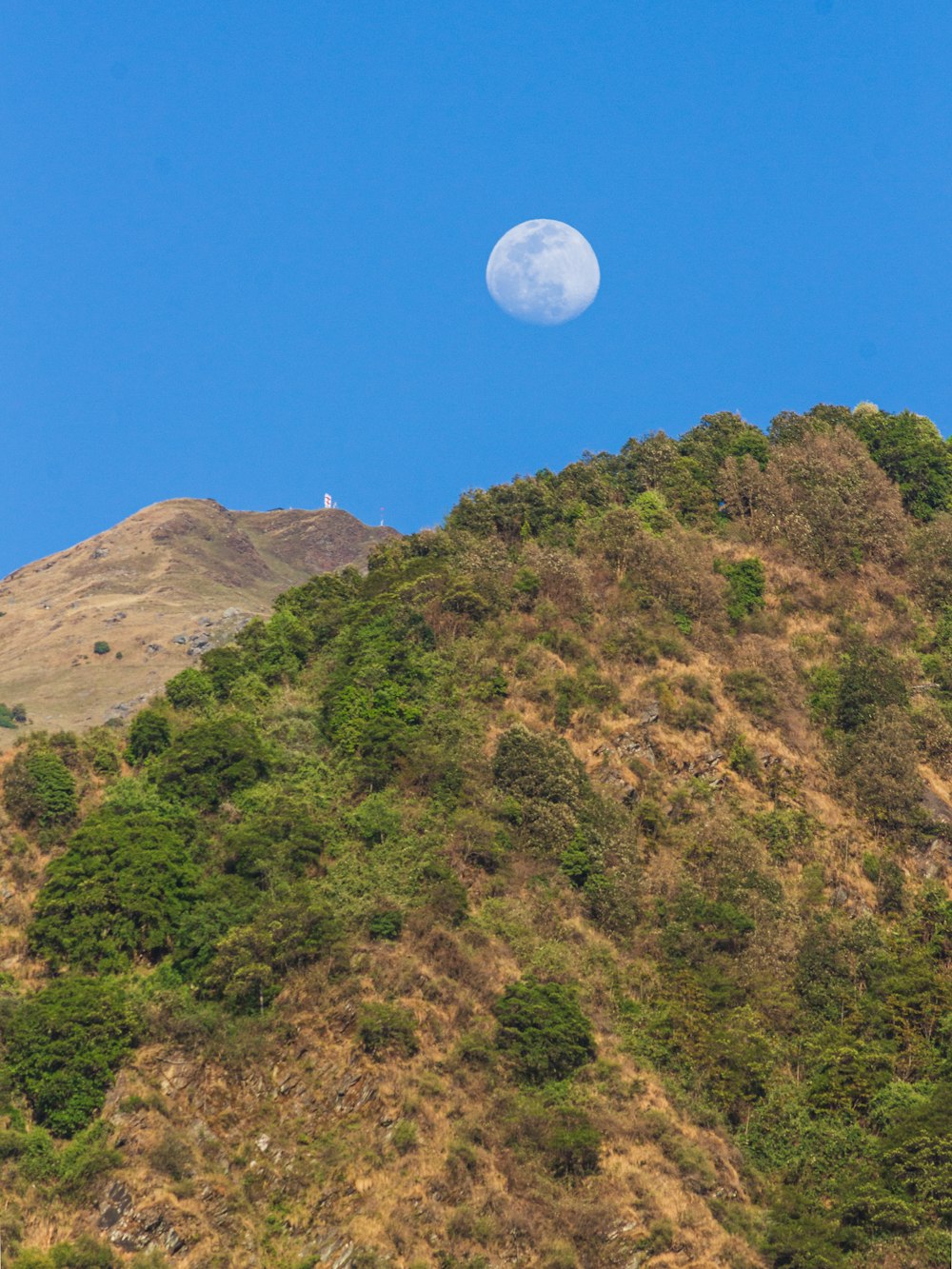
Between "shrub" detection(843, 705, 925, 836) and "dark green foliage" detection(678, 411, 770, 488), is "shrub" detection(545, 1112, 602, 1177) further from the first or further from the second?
"dark green foliage" detection(678, 411, 770, 488)

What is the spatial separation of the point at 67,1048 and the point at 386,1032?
37.4 ft

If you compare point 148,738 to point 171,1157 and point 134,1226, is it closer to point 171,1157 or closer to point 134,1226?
point 171,1157

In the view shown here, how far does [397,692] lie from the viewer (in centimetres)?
6894

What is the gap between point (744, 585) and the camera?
77.4 m

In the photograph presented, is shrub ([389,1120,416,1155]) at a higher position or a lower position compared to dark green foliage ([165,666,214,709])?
lower

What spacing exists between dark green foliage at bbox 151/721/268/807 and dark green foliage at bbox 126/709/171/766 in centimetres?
142

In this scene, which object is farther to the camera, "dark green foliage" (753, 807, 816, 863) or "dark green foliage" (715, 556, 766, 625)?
"dark green foliage" (715, 556, 766, 625)

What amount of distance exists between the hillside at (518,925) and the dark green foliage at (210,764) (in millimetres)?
195

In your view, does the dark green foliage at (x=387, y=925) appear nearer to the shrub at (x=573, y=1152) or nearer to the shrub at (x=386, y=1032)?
the shrub at (x=386, y=1032)

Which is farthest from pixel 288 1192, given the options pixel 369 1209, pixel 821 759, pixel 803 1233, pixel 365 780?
pixel 821 759

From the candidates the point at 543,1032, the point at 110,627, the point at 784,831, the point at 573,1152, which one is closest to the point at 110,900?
the point at 543,1032

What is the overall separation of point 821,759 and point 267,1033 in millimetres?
31685

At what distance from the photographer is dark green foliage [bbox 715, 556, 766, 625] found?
76.0 meters

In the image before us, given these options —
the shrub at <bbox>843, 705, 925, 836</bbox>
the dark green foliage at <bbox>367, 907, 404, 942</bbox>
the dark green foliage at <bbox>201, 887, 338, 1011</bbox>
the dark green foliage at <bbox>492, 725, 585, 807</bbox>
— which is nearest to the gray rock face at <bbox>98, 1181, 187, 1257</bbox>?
the dark green foliage at <bbox>201, 887, 338, 1011</bbox>
